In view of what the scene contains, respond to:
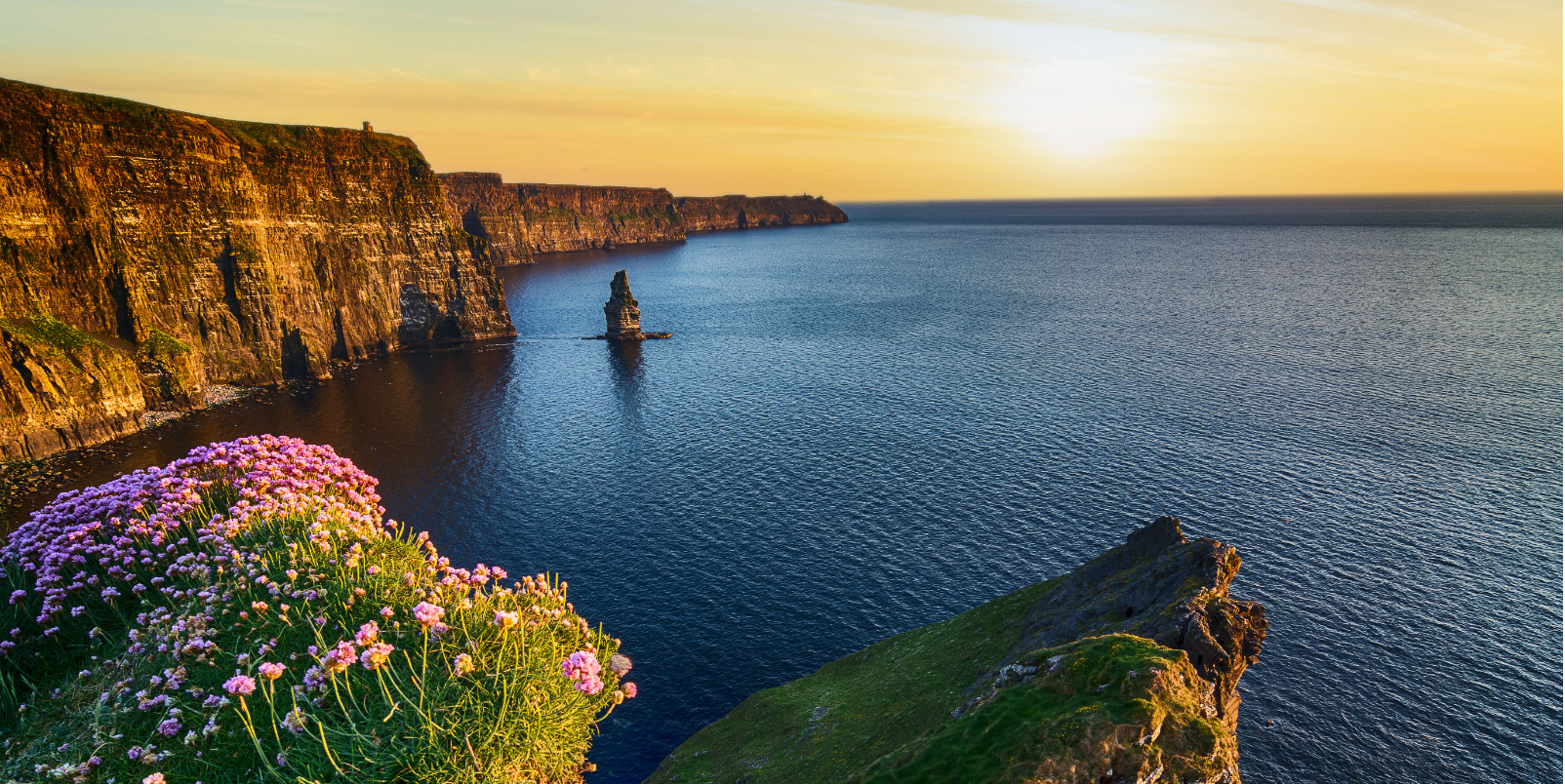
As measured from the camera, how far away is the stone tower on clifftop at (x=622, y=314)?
146 metres

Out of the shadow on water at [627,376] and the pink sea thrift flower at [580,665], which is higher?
the pink sea thrift flower at [580,665]

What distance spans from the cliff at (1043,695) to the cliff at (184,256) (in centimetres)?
8215

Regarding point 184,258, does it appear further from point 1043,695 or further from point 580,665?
point 1043,695

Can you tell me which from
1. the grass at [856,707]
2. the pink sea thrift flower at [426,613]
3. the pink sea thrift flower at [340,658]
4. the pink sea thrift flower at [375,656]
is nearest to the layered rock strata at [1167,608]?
the grass at [856,707]

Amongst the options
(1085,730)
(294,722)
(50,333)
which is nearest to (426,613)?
(294,722)

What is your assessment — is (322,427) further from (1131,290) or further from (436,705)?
(1131,290)

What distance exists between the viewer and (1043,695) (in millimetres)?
22891

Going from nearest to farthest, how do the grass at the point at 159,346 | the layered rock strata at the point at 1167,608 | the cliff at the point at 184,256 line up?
the layered rock strata at the point at 1167,608, the cliff at the point at 184,256, the grass at the point at 159,346

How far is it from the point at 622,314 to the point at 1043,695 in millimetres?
131693

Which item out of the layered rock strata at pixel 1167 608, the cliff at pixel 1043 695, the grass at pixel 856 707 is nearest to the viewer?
the cliff at pixel 1043 695

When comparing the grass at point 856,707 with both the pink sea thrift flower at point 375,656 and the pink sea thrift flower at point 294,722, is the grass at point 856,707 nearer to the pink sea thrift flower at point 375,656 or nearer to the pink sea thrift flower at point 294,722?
the pink sea thrift flower at point 375,656

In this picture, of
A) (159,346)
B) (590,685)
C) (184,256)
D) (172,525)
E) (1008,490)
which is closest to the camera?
(590,685)

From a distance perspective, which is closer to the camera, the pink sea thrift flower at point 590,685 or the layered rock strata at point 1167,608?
the pink sea thrift flower at point 590,685

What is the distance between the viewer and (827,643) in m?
50.7
